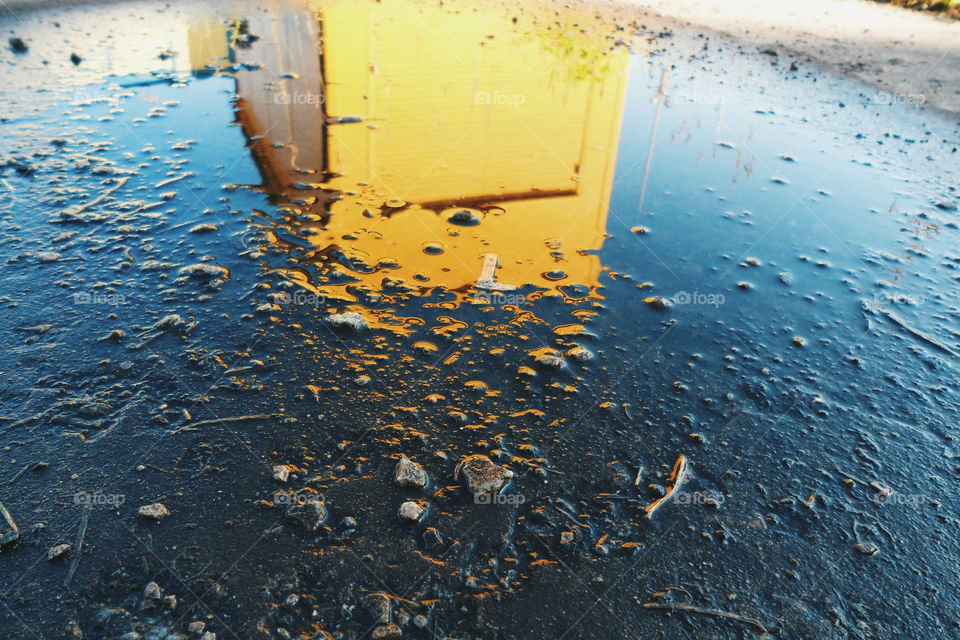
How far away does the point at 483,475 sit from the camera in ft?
7.06

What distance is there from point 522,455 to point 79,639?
4.82ft

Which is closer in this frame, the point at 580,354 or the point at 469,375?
the point at 469,375

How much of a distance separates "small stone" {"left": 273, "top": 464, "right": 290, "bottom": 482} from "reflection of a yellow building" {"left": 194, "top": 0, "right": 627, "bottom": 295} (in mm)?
1289

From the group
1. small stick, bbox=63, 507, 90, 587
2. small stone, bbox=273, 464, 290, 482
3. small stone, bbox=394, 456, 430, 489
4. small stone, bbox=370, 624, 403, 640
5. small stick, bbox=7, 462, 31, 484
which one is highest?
small stone, bbox=394, 456, 430, 489

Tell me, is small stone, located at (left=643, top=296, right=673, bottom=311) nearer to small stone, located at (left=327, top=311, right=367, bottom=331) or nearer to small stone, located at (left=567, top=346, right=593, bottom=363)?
small stone, located at (left=567, top=346, right=593, bottom=363)

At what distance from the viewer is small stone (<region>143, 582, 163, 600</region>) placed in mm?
1739

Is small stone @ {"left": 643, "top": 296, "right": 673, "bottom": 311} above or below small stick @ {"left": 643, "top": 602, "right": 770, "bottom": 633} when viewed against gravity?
above

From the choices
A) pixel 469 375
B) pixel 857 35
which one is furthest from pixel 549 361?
pixel 857 35

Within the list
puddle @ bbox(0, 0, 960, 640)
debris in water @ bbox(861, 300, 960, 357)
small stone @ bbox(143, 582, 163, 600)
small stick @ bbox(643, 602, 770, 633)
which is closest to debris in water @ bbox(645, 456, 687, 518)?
puddle @ bbox(0, 0, 960, 640)

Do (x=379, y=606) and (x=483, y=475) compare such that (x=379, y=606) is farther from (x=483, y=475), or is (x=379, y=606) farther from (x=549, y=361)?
(x=549, y=361)

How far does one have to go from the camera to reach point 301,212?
3.82 meters

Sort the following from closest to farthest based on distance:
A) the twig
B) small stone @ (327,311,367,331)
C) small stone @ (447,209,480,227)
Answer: small stone @ (327,311,367,331) → the twig → small stone @ (447,209,480,227)

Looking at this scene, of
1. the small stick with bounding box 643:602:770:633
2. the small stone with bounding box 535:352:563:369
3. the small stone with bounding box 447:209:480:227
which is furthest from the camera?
the small stone with bounding box 447:209:480:227

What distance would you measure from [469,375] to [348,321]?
0.66 metres
